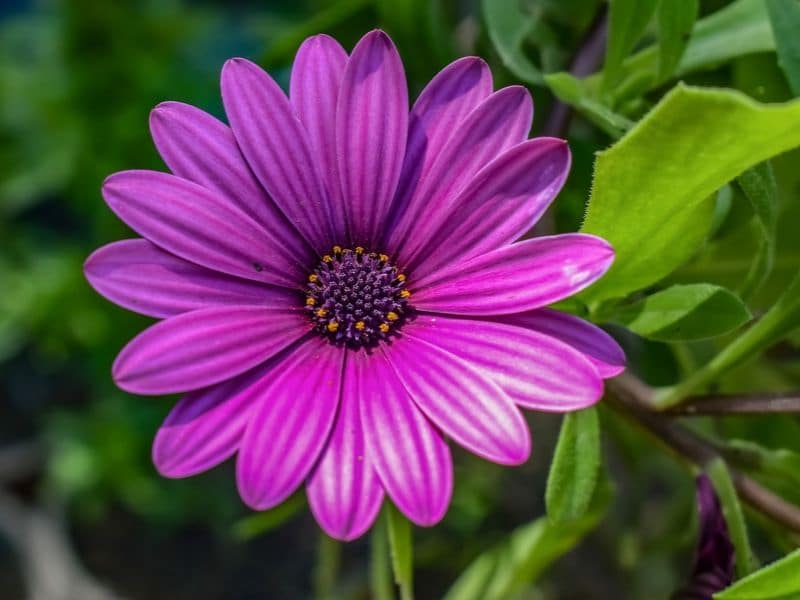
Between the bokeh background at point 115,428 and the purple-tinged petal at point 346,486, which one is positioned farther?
the bokeh background at point 115,428

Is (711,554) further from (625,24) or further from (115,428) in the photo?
(115,428)

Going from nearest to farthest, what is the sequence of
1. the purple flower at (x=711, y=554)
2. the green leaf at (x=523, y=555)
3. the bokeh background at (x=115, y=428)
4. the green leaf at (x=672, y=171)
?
the green leaf at (x=672, y=171) < the purple flower at (x=711, y=554) < the green leaf at (x=523, y=555) < the bokeh background at (x=115, y=428)

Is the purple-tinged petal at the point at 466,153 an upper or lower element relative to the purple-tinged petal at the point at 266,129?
lower

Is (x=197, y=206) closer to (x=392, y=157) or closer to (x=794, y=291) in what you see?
(x=392, y=157)

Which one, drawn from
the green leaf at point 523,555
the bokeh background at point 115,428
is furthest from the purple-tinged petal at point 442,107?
the bokeh background at point 115,428

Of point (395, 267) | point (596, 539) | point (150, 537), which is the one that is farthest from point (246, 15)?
point (395, 267)

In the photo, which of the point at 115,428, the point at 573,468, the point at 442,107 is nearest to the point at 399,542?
the point at 573,468

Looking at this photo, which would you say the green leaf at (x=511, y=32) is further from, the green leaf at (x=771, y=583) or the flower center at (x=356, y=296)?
the green leaf at (x=771, y=583)

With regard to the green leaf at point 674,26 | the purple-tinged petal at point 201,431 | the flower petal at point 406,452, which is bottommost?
the flower petal at point 406,452
